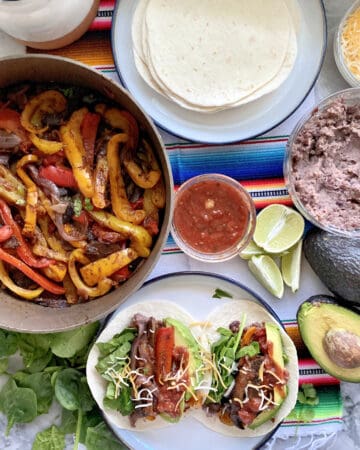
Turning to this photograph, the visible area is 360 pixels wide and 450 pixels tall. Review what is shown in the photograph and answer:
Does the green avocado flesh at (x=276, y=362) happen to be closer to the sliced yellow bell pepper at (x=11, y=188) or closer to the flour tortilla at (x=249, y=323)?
the flour tortilla at (x=249, y=323)

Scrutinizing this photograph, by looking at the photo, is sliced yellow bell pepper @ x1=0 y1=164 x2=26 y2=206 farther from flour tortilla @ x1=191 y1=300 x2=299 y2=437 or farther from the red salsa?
flour tortilla @ x1=191 y1=300 x2=299 y2=437

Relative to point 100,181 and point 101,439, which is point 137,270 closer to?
point 100,181

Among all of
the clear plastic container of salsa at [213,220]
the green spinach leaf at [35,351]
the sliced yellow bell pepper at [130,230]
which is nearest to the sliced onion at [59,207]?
the sliced yellow bell pepper at [130,230]

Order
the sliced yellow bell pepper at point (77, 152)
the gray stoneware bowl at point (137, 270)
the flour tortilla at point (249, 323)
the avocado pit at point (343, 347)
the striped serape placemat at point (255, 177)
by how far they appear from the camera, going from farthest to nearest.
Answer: the striped serape placemat at point (255, 177) → the flour tortilla at point (249, 323) → the avocado pit at point (343, 347) → the sliced yellow bell pepper at point (77, 152) → the gray stoneware bowl at point (137, 270)

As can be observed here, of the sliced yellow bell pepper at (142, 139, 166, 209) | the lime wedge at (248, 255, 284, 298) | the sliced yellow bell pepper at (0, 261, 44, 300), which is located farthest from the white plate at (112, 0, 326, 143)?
the sliced yellow bell pepper at (0, 261, 44, 300)

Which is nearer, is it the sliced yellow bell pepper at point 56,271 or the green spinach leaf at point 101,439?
the sliced yellow bell pepper at point 56,271
